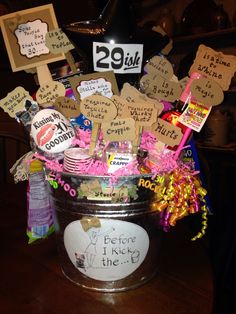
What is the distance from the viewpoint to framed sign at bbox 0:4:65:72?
28.9 inches

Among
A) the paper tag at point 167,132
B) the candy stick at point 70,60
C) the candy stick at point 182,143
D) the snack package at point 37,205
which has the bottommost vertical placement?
the snack package at point 37,205

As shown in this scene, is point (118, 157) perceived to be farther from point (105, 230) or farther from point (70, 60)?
point (70, 60)

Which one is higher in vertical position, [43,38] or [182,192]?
[43,38]

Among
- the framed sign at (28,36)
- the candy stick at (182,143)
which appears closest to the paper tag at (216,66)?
the candy stick at (182,143)

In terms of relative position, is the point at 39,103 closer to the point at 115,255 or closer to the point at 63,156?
the point at 63,156

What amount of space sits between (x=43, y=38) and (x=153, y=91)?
0.92 feet

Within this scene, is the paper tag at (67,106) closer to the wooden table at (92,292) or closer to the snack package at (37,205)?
the snack package at (37,205)

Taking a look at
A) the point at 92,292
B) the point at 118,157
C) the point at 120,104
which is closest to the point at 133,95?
the point at 120,104

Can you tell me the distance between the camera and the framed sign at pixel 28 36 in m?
0.73

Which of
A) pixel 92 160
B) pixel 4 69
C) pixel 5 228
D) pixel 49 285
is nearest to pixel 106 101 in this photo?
pixel 92 160

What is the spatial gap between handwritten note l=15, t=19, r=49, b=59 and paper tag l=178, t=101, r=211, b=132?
0.35 meters

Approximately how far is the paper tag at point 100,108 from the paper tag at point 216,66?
7.7 inches

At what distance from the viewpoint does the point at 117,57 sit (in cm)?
69

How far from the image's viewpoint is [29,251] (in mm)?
780
